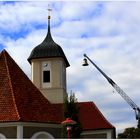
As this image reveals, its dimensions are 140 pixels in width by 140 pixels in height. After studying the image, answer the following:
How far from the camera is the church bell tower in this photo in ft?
137

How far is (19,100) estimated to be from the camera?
1188 inches

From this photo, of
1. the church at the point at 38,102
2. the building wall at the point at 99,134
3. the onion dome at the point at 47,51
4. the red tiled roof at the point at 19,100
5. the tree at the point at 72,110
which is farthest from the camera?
the onion dome at the point at 47,51

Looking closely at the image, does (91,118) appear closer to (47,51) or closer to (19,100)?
(47,51)

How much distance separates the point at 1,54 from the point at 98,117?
10097 millimetres

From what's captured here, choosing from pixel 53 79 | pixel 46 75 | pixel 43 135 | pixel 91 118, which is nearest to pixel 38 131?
pixel 43 135

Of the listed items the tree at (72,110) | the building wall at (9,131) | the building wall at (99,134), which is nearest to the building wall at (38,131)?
the building wall at (9,131)

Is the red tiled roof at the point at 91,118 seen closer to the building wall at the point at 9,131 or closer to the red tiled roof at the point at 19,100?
the red tiled roof at the point at 19,100

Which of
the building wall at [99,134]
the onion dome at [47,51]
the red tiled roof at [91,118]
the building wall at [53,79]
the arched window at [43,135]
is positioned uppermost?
the onion dome at [47,51]

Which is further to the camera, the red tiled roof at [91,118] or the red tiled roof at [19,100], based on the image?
the red tiled roof at [91,118]

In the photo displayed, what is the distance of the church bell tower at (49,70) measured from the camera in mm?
41812

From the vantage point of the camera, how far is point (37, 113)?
3017 cm

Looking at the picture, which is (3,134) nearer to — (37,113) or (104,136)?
(37,113)

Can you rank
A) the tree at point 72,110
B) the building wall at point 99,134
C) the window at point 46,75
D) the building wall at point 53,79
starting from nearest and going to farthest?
1. the tree at point 72,110
2. the building wall at point 99,134
3. the building wall at point 53,79
4. the window at point 46,75

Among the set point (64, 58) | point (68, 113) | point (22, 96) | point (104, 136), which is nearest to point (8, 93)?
point (22, 96)
